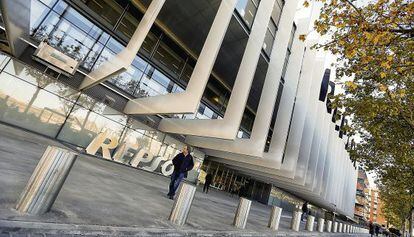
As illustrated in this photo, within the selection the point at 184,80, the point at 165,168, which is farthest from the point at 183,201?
the point at 184,80

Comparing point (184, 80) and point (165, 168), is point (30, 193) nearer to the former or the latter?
point (165, 168)

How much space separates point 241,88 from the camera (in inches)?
482

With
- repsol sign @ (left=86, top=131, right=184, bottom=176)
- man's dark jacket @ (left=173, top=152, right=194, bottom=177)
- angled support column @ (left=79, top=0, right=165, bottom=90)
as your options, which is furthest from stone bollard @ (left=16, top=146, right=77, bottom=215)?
repsol sign @ (left=86, top=131, right=184, bottom=176)

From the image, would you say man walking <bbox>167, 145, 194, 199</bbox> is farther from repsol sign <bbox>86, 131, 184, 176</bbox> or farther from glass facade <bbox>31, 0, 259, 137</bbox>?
glass facade <bbox>31, 0, 259, 137</bbox>

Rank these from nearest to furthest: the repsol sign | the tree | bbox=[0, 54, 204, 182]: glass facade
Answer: the tree
bbox=[0, 54, 204, 182]: glass facade
the repsol sign

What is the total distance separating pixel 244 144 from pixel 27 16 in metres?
13.2

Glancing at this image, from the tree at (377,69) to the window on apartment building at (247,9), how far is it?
5.28 m

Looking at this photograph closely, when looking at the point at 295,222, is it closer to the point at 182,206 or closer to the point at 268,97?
the point at 182,206

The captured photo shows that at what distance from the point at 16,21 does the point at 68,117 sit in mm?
6636

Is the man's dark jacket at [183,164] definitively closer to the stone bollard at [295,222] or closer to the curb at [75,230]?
the curb at [75,230]

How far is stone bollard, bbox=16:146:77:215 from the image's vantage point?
2.82m

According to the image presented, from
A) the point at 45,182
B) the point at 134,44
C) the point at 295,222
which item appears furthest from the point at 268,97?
the point at 45,182

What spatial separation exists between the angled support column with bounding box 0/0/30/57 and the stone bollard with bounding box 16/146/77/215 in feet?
27.0

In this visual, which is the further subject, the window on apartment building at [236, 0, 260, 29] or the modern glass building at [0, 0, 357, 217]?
the window on apartment building at [236, 0, 260, 29]
